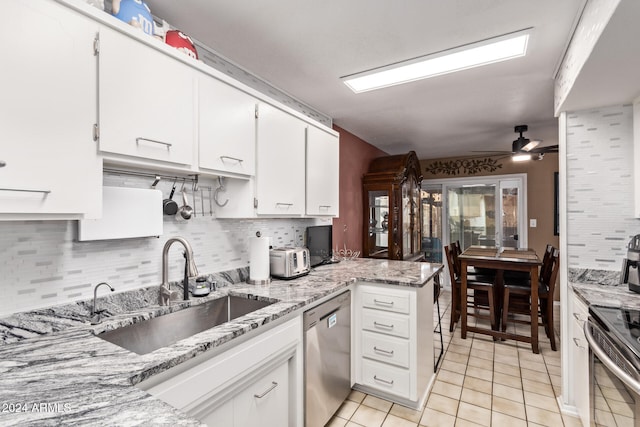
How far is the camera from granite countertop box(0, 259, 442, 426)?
70 cm

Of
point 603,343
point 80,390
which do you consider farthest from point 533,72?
point 80,390

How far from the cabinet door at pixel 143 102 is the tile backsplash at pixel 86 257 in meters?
0.33

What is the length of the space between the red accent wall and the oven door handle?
2240 millimetres

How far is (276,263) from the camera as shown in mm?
2172

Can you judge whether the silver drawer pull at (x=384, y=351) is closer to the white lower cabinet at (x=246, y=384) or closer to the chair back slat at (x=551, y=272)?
the white lower cabinet at (x=246, y=384)

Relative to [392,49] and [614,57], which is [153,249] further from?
[614,57]

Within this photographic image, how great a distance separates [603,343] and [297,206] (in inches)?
70.1

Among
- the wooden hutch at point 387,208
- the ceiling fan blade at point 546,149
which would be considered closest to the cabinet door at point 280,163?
the wooden hutch at point 387,208

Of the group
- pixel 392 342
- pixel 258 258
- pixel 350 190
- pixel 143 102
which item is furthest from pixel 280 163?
pixel 350 190

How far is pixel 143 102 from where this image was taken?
127 centimetres

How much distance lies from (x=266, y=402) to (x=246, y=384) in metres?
0.19

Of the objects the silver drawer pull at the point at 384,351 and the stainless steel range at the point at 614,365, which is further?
the silver drawer pull at the point at 384,351

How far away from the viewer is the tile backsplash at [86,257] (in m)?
1.16

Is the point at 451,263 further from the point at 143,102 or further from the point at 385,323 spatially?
the point at 143,102
